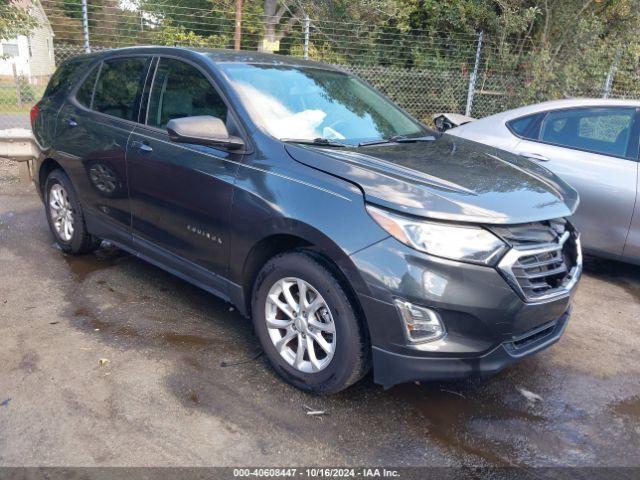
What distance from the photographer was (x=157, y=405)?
2920mm

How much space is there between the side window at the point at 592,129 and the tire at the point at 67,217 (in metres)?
4.11

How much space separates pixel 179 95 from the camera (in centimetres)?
Result: 380

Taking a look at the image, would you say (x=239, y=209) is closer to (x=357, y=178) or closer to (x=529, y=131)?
(x=357, y=178)

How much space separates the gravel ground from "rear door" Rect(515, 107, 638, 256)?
870 mm

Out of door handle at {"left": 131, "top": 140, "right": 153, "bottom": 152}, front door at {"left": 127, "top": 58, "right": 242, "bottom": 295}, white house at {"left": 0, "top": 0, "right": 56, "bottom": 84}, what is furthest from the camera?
white house at {"left": 0, "top": 0, "right": 56, "bottom": 84}

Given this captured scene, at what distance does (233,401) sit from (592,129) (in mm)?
3943

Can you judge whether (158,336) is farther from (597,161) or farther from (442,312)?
(597,161)

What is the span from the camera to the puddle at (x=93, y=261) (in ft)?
15.5

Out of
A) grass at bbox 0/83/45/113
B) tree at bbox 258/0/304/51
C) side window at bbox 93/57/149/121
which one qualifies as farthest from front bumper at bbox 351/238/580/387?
grass at bbox 0/83/45/113

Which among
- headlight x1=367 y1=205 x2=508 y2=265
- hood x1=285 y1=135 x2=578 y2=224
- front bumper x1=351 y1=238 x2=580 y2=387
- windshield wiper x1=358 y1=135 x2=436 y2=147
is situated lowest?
front bumper x1=351 y1=238 x2=580 y2=387

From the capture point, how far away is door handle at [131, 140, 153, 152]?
3811 mm

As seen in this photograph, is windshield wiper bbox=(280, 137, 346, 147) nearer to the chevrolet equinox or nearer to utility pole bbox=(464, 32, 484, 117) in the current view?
the chevrolet equinox

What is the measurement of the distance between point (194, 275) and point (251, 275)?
57cm

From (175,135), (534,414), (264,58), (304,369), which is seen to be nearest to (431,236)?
(304,369)
